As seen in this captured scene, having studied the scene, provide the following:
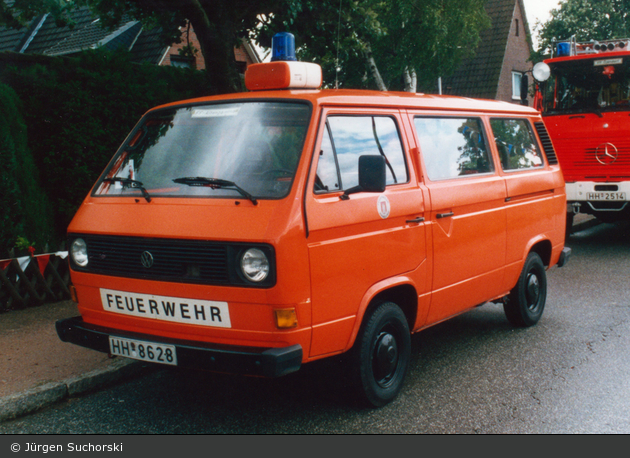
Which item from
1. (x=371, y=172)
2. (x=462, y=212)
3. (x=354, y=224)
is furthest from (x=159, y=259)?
(x=462, y=212)

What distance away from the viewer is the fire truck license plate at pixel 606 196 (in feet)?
33.5

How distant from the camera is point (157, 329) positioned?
380 centimetres

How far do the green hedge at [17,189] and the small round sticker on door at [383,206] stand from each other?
4701mm

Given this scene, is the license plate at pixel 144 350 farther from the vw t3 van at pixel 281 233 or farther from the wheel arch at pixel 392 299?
the wheel arch at pixel 392 299

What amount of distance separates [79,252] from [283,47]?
2091mm

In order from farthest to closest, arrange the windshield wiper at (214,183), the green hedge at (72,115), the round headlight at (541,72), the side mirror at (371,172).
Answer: the round headlight at (541,72)
the green hedge at (72,115)
the side mirror at (371,172)
the windshield wiper at (214,183)

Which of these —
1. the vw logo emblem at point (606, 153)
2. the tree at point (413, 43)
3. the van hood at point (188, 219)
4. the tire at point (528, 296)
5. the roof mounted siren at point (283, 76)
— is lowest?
the tire at point (528, 296)

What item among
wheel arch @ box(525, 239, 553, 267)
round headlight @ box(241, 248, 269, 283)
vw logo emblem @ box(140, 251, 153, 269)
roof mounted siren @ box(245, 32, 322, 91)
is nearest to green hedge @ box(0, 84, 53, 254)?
roof mounted siren @ box(245, 32, 322, 91)

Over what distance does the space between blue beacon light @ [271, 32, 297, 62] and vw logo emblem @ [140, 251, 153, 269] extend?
1.86 meters

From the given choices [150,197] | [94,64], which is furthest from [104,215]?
[94,64]

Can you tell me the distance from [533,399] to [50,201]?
6.25 metres

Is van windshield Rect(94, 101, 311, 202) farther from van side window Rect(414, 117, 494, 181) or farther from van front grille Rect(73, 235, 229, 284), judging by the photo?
van side window Rect(414, 117, 494, 181)

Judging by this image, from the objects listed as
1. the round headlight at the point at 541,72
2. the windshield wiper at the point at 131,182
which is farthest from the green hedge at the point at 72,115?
the round headlight at the point at 541,72

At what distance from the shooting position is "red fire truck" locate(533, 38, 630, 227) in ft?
33.6
